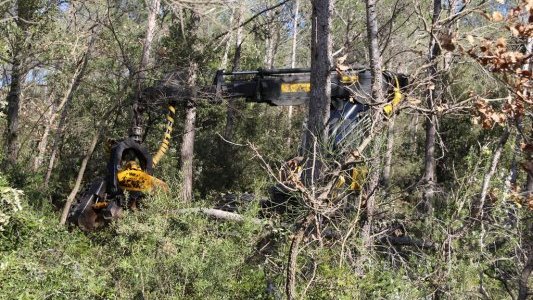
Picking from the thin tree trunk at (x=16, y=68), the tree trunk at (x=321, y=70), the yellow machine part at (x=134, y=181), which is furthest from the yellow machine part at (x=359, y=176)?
the thin tree trunk at (x=16, y=68)

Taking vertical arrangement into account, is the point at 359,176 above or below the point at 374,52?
below

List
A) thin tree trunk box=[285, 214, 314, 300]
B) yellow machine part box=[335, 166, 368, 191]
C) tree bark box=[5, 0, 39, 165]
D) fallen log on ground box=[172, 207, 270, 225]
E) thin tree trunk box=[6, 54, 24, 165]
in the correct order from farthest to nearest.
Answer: thin tree trunk box=[6, 54, 24, 165]
tree bark box=[5, 0, 39, 165]
fallen log on ground box=[172, 207, 270, 225]
yellow machine part box=[335, 166, 368, 191]
thin tree trunk box=[285, 214, 314, 300]

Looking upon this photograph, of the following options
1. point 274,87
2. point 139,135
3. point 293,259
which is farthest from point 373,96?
point 139,135

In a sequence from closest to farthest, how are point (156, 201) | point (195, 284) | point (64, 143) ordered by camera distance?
1. point (195, 284)
2. point (156, 201)
3. point (64, 143)

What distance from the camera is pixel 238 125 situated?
19641 mm

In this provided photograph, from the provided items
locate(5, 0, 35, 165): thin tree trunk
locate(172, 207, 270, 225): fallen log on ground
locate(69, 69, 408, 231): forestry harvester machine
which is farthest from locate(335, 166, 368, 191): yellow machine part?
locate(5, 0, 35, 165): thin tree trunk

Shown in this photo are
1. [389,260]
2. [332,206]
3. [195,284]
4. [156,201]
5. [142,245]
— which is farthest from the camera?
[156,201]

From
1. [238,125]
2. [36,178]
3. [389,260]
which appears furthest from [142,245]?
[238,125]

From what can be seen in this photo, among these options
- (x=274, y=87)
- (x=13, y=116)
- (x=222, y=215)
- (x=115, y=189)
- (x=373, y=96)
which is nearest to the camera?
(x=373, y=96)

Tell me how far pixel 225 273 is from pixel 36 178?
28.3 feet

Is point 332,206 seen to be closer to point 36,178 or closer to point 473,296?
point 473,296

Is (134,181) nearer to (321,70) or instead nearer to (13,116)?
(321,70)

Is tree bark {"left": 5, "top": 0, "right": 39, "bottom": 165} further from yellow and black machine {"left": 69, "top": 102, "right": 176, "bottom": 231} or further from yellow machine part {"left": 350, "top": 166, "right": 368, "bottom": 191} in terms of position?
yellow machine part {"left": 350, "top": 166, "right": 368, "bottom": 191}

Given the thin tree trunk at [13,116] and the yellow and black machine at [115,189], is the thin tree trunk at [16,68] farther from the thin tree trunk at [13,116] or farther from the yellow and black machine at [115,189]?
the yellow and black machine at [115,189]
